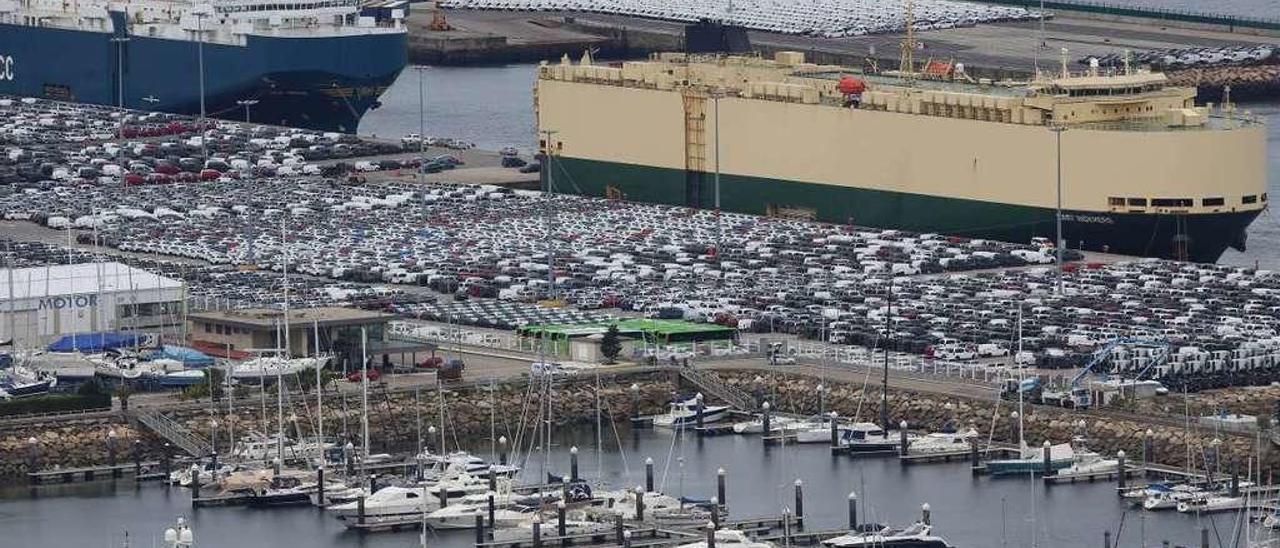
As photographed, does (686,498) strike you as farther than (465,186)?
No

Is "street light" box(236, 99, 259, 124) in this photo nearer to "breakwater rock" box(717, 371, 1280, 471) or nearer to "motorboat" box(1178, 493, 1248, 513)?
"breakwater rock" box(717, 371, 1280, 471)

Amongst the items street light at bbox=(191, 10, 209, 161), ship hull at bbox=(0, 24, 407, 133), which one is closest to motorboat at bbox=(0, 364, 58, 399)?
street light at bbox=(191, 10, 209, 161)

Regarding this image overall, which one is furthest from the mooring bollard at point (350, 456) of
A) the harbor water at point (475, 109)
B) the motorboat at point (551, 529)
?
the harbor water at point (475, 109)

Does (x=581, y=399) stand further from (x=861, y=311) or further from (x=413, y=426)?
(x=861, y=311)

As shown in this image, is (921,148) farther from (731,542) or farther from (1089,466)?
(731,542)

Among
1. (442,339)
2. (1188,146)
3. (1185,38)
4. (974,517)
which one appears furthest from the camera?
(1185,38)

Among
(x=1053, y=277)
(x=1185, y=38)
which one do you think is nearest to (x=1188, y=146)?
(x=1053, y=277)

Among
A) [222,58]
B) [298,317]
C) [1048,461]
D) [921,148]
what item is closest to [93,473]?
[298,317]
